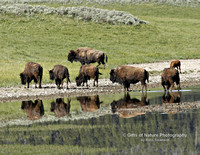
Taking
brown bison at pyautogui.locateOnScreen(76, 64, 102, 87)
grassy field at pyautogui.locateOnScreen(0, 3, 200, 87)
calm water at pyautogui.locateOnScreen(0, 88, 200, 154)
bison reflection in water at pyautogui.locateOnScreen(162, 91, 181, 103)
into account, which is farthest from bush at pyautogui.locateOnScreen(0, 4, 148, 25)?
calm water at pyautogui.locateOnScreen(0, 88, 200, 154)

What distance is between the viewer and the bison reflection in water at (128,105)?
51.7 ft

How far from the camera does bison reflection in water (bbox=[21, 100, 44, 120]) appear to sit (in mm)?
16186

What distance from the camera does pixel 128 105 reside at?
17531mm

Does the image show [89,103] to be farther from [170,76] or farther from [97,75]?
[97,75]

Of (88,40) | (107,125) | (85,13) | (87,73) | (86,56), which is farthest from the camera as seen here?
(85,13)

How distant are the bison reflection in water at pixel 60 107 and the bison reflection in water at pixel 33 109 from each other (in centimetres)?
48

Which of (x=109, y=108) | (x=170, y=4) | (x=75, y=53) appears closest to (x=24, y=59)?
(x=75, y=53)

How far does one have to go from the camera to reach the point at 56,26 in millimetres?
50156

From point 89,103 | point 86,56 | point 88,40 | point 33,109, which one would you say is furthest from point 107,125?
point 88,40

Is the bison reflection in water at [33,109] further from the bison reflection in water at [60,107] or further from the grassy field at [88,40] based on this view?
the grassy field at [88,40]

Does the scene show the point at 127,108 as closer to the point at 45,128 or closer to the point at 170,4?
the point at 45,128

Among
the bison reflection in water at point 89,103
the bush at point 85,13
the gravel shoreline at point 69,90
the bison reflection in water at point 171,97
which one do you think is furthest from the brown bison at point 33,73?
the bush at point 85,13

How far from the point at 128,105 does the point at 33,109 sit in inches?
142

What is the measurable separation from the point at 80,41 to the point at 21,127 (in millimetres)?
30373
